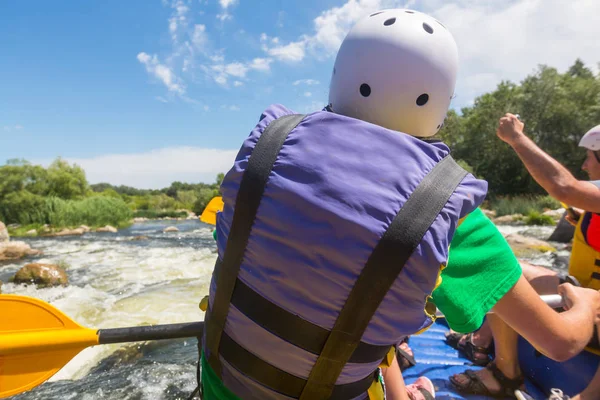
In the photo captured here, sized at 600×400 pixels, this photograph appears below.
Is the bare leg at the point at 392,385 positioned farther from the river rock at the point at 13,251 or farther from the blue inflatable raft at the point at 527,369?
the river rock at the point at 13,251

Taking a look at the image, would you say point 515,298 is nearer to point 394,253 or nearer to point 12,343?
point 394,253

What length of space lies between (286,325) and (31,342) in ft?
4.36

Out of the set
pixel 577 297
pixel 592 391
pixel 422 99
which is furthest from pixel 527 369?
pixel 422 99

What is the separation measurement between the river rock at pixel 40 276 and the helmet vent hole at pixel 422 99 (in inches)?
366

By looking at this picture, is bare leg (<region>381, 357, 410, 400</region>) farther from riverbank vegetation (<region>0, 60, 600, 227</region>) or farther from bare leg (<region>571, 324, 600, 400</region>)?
riverbank vegetation (<region>0, 60, 600, 227</region>)

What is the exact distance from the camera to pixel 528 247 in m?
10.1

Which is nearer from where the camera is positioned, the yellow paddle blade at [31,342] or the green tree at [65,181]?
the yellow paddle blade at [31,342]

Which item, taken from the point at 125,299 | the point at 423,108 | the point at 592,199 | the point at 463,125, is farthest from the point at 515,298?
the point at 463,125

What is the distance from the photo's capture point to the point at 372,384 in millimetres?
1027

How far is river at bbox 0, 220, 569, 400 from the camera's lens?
3014 millimetres

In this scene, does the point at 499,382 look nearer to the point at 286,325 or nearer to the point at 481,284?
the point at 481,284

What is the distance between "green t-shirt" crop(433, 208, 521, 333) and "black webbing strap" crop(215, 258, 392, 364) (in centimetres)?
21

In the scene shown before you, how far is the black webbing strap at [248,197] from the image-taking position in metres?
0.79

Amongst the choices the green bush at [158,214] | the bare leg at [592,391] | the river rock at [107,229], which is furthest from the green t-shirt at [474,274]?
the green bush at [158,214]
